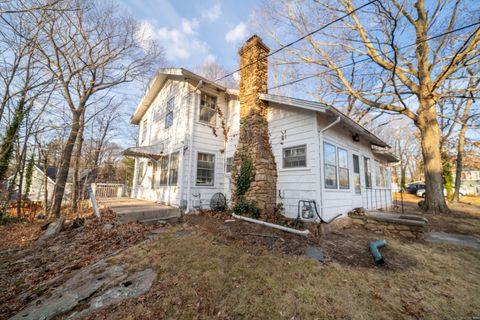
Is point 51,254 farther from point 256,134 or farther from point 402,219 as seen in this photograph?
point 402,219

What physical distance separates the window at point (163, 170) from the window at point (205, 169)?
1.96 meters

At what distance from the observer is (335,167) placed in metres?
6.53

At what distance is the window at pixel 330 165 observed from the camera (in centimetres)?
607

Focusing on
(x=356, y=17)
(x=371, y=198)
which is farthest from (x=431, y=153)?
(x=356, y=17)

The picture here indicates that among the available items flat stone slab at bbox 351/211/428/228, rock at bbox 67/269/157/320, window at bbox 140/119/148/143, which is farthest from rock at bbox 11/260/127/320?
window at bbox 140/119/148/143

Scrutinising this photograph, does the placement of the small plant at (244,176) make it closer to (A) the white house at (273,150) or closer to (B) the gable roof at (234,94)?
(A) the white house at (273,150)

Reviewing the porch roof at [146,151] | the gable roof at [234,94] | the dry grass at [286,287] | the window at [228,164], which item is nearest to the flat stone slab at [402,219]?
the dry grass at [286,287]

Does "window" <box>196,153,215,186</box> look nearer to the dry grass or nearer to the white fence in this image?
the dry grass

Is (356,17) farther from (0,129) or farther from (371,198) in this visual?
(0,129)

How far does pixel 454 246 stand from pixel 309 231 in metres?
3.74

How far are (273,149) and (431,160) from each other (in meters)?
8.22

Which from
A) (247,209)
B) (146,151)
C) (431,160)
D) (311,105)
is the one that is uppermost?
(311,105)

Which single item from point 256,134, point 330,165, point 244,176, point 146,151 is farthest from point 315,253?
point 146,151

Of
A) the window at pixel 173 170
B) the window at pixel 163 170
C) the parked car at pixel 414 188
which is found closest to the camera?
the window at pixel 173 170
